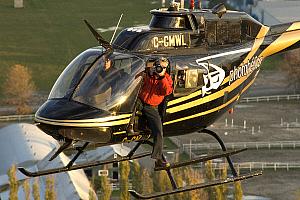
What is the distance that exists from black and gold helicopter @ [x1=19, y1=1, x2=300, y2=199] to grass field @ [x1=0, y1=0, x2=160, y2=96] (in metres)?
103

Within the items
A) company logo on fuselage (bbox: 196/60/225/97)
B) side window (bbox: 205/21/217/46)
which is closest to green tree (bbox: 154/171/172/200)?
company logo on fuselage (bbox: 196/60/225/97)

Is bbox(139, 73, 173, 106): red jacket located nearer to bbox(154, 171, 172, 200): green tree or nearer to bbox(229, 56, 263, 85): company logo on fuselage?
bbox(229, 56, 263, 85): company logo on fuselage

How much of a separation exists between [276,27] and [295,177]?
6177 cm

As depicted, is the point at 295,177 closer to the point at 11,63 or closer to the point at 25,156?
the point at 25,156

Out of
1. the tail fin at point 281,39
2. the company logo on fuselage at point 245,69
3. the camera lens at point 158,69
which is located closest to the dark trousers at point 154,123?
the camera lens at point 158,69

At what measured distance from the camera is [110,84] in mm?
26078

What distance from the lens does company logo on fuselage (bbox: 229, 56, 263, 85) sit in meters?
28.7

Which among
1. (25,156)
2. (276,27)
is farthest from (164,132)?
(25,156)

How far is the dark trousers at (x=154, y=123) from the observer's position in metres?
26.5

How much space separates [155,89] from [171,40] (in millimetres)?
1411

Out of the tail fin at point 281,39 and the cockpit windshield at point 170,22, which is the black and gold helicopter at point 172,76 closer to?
the cockpit windshield at point 170,22

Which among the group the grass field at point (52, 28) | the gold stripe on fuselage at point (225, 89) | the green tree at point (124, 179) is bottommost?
the green tree at point (124, 179)

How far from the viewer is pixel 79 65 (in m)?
26.3

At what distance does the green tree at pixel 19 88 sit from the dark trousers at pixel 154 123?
9095 centimetres
